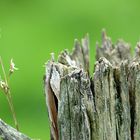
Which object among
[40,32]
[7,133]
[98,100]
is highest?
[40,32]


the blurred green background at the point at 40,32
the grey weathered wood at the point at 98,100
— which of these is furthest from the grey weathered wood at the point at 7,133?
the blurred green background at the point at 40,32

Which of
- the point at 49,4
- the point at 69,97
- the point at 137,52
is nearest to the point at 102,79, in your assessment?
the point at 69,97

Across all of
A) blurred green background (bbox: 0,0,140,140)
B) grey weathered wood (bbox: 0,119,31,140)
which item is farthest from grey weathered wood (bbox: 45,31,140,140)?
blurred green background (bbox: 0,0,140,140)

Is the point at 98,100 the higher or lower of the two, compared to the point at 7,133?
higher

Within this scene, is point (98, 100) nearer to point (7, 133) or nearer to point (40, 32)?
point (7, 133)

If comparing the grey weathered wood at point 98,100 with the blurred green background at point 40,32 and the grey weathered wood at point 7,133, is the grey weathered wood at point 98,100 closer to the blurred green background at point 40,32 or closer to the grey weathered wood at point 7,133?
the grey weathered wood at point 7,133

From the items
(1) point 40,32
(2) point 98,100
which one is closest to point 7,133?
(2) point 98,100

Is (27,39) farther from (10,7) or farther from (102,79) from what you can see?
(102,79)
